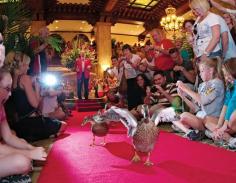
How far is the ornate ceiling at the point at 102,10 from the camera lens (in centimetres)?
1296

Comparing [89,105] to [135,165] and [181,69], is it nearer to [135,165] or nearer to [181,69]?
[181,69]

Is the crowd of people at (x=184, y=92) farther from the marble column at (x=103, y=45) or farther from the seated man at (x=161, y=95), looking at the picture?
the marble column at (x=103, y=45)

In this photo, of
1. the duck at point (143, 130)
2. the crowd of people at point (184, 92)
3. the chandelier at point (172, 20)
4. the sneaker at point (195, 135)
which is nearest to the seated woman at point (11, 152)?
the crowd of people at point (184, 92)

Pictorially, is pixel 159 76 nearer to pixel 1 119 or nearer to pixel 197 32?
pixel 197 32

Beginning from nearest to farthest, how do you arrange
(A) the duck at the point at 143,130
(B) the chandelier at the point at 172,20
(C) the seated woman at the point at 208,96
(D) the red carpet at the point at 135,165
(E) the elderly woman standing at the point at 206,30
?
(D) the red carpet at the point at 135,165 < (A) the duck at the point at 143,130 < (C) the seated woman at the point at 208,96 < (E) the elderly woman standing at the point at 206,30 < (B) the chandelier at the point at 172,20

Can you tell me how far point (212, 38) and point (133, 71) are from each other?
2707 millimetres

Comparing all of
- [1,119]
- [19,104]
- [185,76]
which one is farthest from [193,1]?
[1,119]

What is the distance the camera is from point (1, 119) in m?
2.28

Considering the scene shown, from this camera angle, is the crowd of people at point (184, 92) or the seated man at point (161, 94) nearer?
the crowd of people at point (184, 92)

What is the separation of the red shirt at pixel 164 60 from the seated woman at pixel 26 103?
2.07 meters

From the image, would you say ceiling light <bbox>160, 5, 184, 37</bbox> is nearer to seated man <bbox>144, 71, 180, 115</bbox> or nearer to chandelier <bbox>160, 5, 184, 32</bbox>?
chandelier <bbox>160, 5, 184, 32</bbox>

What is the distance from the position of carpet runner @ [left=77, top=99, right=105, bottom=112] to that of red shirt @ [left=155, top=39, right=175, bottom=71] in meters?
4.52

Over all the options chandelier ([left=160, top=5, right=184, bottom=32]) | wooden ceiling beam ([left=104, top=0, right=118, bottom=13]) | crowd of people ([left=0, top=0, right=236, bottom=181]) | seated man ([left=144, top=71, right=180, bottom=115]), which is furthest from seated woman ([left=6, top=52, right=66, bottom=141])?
wooden ceiling beam ([left=104, top=0, right=118, bottom=13])

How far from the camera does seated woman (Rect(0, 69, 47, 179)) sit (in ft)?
5.97
